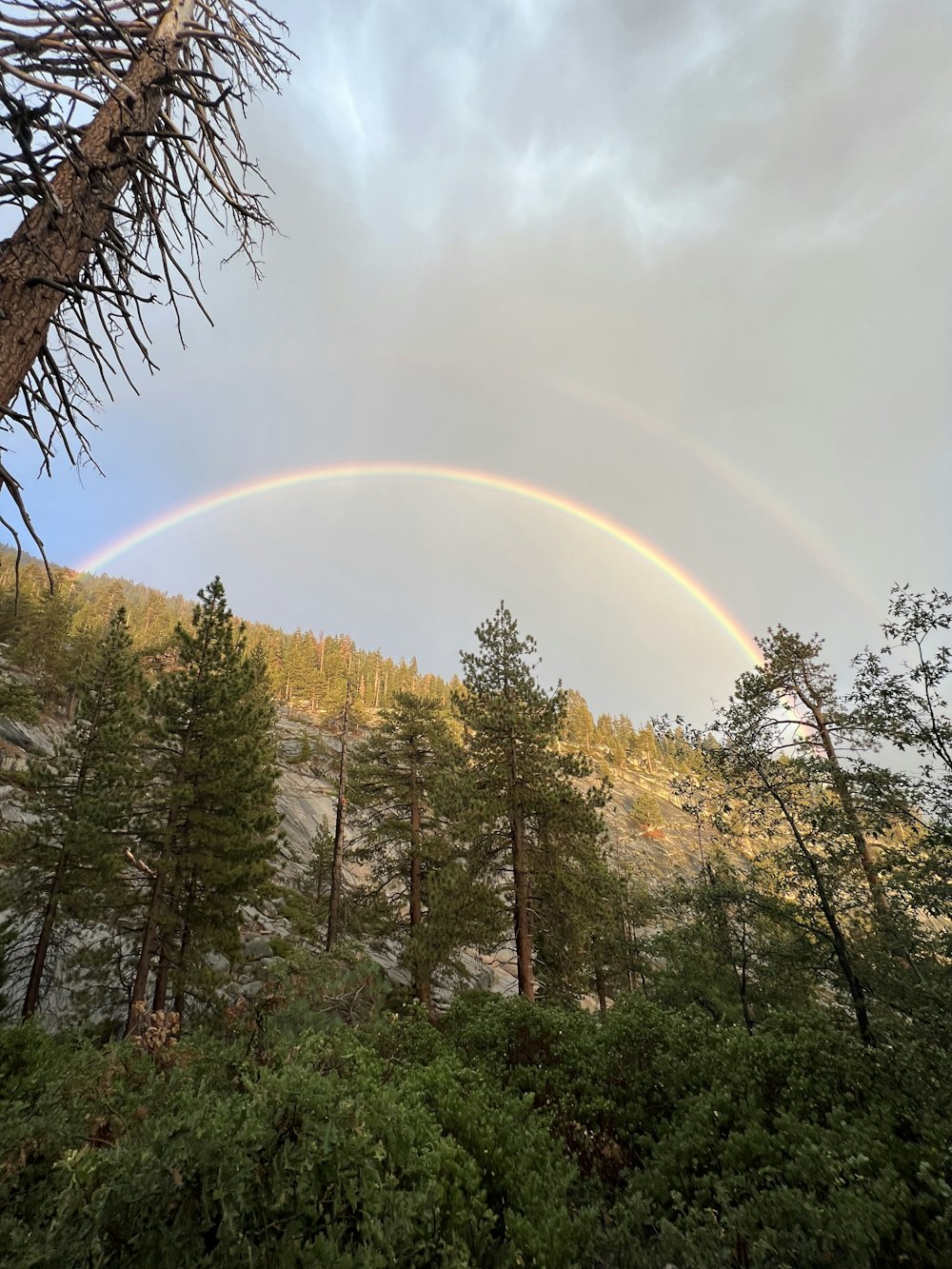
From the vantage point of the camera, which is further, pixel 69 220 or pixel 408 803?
pixel 408 803

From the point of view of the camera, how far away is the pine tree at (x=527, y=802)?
13.8m

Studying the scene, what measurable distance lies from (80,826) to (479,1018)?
10484mm

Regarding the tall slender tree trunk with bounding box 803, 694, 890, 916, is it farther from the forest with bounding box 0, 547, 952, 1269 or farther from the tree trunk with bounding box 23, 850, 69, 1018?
the tree trunk with bounding box 23, 850, 69, 1018


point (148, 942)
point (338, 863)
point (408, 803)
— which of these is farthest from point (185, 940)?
point (408, 803)

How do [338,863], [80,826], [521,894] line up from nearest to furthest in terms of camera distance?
[80,826], [521,894], [338,863]

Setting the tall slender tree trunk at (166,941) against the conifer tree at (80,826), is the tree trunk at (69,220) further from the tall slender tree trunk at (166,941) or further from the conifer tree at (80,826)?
the tall slender tree trunk at (166,941)

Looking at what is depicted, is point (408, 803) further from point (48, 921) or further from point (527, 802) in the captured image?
point (48, 921)

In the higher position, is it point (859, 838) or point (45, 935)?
point (859, 838)

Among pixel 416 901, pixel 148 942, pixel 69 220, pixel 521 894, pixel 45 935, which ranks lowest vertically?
pixel 148 942

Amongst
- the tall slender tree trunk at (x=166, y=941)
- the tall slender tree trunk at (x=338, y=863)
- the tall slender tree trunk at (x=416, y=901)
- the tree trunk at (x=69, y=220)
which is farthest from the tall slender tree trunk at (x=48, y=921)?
the tree trunk at (x=69, y=220)

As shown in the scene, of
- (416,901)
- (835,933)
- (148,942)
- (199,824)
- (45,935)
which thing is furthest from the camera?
(416,901)

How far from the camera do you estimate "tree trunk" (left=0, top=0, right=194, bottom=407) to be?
11.5 ft

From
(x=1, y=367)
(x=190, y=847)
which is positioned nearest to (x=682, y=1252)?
(x=1, y=367)

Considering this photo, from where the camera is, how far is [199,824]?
13852mm
